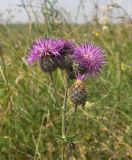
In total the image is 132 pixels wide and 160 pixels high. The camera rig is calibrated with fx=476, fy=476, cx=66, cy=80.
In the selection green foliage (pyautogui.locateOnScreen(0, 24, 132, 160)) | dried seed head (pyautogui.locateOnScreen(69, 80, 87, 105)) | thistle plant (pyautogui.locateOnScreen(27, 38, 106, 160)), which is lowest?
green foliage (pyautogui.locateOnScreen(0, 24, 132, 160))

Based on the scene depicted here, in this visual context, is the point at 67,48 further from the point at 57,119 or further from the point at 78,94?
the point at 57,119

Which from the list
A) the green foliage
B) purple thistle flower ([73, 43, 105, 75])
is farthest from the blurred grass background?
purple thistle flower ([73, 43, 105, 75])

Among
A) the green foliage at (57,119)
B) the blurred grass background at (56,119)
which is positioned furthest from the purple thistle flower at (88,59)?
the blurred grass background at (56,119)

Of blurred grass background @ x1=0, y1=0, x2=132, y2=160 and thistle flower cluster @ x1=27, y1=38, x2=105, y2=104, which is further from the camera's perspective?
blurred grass background @ x1=0, y1=0, x2=132, y2=160

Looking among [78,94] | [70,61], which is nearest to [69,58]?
[70,61]

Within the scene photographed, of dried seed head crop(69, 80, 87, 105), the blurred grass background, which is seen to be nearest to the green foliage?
the blurred grass background

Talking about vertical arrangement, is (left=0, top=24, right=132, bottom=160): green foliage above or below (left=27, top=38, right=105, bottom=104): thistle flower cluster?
below

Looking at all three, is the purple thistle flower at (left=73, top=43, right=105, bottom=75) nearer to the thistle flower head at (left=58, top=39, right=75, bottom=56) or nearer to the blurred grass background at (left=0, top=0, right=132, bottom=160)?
the thistle flower head at (left=58, top=39, right=75, bottom=56)

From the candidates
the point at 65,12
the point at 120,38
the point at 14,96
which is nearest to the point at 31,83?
the point at 14,96

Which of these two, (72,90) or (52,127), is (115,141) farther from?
(72,90)
